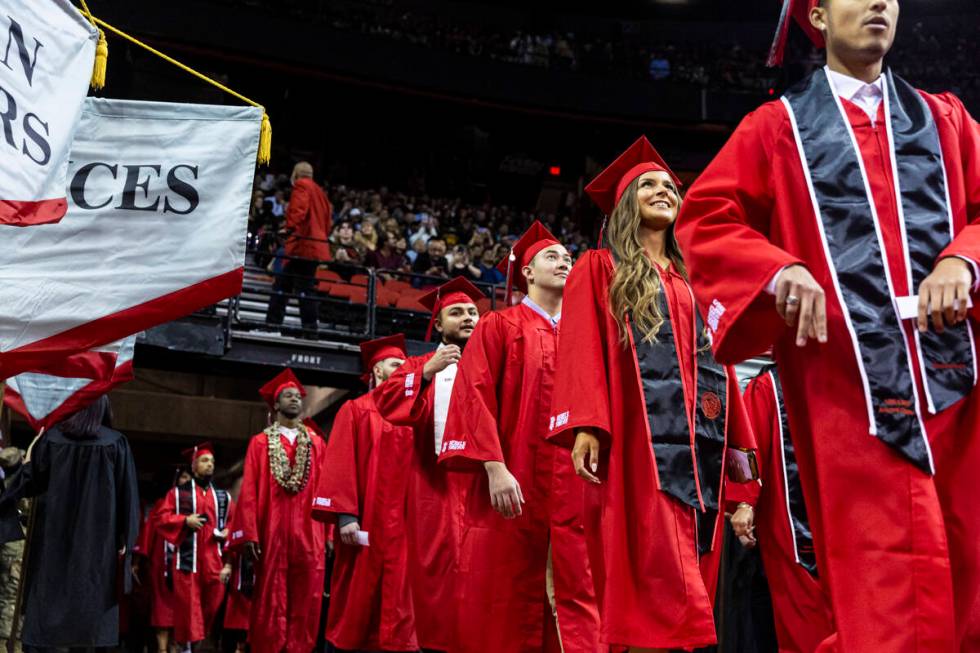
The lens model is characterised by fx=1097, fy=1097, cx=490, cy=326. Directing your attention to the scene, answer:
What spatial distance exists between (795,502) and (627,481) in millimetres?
1888

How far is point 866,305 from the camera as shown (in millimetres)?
2412

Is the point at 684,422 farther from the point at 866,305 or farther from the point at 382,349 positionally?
the point at 382,349

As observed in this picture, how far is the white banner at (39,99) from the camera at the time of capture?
3.46 meters

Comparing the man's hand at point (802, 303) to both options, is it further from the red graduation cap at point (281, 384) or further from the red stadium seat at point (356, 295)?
the red stadium seat at point (356, 295)

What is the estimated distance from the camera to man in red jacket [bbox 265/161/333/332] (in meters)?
13.3

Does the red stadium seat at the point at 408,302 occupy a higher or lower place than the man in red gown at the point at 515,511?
higher

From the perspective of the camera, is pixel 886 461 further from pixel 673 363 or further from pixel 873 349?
pixel 673 363

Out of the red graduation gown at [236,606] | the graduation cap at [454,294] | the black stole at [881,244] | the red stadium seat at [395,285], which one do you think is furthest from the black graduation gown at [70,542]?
the red stadium seat at [395,285]

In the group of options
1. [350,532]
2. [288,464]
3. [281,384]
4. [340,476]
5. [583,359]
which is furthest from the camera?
[281,384]

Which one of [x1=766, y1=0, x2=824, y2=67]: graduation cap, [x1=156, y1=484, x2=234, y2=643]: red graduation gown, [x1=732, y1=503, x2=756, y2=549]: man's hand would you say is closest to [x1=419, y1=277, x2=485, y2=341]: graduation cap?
[x1=732, y1=503, x2=756, y2=549]: man's hand

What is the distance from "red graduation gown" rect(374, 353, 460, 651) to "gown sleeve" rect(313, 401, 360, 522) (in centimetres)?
101

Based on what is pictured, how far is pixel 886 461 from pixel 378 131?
2484cm

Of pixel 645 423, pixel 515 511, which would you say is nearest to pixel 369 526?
pixel 515 511

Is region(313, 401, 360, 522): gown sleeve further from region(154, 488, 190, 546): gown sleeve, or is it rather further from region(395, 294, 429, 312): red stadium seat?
region(395, 294, 429, 312): red stadium seat
